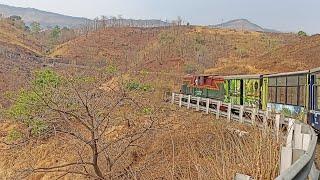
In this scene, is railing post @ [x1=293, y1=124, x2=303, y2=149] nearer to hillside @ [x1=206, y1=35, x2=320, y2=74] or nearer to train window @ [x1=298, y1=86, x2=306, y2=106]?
train window @ [x1=298, y1=86, x2=306, y2=106]

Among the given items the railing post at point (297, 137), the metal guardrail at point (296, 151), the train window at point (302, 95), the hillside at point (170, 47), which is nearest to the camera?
the metal guardrail at point (296, 151)

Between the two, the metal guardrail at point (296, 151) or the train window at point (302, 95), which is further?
the train window at point (302, 95)

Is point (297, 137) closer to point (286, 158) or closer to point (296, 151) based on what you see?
point (296, 151)

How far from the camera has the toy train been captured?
17.1 metres

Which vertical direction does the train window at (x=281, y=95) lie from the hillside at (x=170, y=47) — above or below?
below

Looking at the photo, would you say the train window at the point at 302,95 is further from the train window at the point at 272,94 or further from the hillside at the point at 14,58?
the hillside at the point at 14,58

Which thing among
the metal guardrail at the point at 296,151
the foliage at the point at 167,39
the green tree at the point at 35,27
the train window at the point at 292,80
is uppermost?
the green tree at the point at 35,27

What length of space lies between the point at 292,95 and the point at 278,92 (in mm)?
1822

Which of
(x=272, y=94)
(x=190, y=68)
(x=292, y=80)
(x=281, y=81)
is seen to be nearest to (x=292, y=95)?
(x=292, y=80)

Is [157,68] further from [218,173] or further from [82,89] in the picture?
[218,173]

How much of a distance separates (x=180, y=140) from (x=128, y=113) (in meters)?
4.68

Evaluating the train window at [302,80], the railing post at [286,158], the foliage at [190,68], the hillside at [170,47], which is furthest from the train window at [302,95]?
the foliage at [190,68]

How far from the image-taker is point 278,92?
70.2 ft

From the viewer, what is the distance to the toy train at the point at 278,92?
1711 cm
